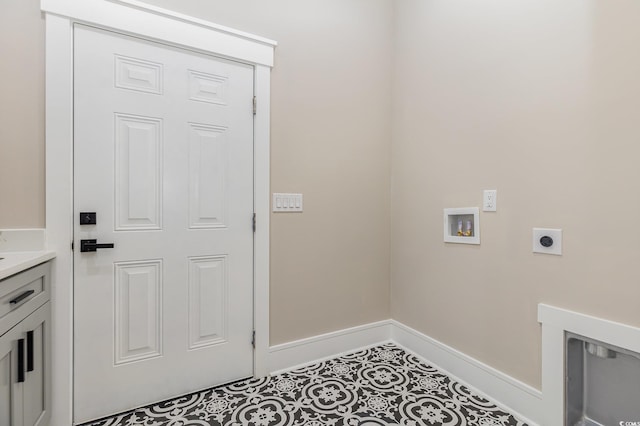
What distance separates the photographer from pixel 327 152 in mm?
2275

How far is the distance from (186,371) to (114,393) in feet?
1.16

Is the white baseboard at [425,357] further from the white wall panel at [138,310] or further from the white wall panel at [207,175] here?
the white wall panel at [207,175]

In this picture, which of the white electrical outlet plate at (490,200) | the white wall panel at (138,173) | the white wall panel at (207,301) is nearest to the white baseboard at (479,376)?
the white electrical outlet plate at (490,200)

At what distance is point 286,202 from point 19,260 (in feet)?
4.36

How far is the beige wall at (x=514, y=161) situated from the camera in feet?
4.40

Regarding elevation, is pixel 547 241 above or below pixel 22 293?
above

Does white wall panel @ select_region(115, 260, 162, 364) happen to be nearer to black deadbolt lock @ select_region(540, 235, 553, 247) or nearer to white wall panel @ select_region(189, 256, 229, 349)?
white wall panel @ select_region(189, 256, 229, 349)

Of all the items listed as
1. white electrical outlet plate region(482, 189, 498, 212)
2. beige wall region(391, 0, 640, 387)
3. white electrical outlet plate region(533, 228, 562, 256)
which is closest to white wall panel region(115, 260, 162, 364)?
beige wall region(391, 0, 640, 387)

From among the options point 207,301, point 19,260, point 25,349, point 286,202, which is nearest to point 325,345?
point 207,301

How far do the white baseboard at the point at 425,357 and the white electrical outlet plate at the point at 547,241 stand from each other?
718mm

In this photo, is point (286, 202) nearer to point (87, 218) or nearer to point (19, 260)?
point (87, 218)

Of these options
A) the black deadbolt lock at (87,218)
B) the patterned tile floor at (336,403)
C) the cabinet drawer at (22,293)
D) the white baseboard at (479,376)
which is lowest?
the patterned tile floor at (336,403)

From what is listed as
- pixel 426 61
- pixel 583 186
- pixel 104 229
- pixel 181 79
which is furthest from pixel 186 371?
pixel 426 61

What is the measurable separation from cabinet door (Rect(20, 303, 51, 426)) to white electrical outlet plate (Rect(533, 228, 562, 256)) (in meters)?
2.31
